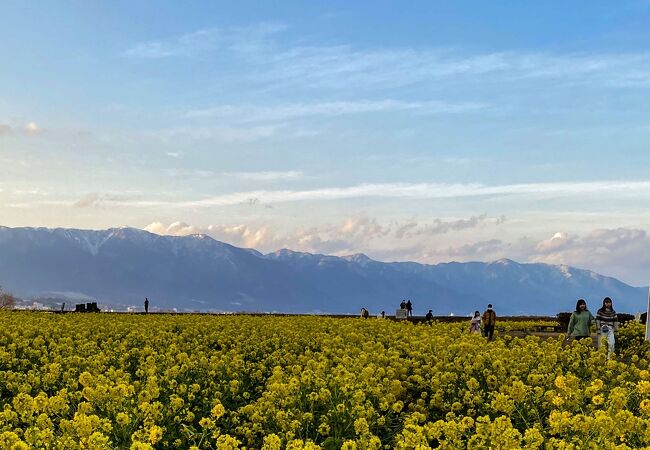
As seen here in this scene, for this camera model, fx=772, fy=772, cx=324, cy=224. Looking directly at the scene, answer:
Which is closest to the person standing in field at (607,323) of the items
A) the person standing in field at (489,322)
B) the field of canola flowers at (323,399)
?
the field of canola flowers at (323,399)

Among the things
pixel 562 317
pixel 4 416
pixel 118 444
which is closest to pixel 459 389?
pixel 118 444

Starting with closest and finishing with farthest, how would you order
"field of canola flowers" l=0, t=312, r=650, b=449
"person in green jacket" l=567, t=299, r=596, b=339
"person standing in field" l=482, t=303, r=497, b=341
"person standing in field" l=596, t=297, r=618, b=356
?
1. "field of canola flowers" l=0, t=312, r=650, b=449
2. "person standing in field" l=596, t=297, r=618, b=356
3. "person in green jacket" l=567, t=299, r=596, b=339
4. "person standing in field" l=482, t=303, r=497, b=341

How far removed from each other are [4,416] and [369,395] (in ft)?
18.4

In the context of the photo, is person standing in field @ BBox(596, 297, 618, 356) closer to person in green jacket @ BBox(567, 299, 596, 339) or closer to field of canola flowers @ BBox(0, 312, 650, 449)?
person in green jacket @ BBox(567, 299, 596, 339)

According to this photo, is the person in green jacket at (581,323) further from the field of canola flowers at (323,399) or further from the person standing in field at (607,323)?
the field of canola flowers at (323,399)

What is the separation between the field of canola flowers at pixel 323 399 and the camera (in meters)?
8.88

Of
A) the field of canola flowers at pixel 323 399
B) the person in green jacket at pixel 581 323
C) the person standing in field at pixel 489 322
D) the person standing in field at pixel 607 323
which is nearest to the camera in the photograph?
the field of canola flowers at pixel 323 399

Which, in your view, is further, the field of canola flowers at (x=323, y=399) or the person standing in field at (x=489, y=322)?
the person standing in field at (x=489, y=322)

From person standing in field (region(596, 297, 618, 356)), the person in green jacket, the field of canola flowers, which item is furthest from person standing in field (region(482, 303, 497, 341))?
the field of canola flowers

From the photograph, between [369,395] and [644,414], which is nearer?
[644,414]

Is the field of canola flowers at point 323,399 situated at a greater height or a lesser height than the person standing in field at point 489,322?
lesser

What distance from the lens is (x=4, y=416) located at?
380 inches

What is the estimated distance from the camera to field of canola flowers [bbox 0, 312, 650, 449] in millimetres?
8883

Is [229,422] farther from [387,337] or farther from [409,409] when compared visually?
[387,337]
